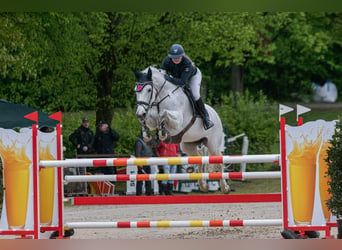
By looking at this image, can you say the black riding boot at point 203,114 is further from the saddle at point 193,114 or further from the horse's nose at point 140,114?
the horse's nose at point 140,114

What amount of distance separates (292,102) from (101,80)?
13049mm

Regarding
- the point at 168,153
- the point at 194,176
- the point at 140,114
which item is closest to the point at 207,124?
the point at 140,114

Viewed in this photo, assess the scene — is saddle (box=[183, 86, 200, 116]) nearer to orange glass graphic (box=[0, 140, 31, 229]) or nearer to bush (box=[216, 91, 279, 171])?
orange glass graphic (box=[0, 140, 31, 229])

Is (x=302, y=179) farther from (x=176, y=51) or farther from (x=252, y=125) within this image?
(x=252, y=125)

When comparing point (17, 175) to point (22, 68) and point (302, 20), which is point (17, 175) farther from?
point (302, 20)

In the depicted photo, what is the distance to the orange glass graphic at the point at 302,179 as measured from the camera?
24.8 feet

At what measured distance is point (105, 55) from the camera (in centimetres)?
1809

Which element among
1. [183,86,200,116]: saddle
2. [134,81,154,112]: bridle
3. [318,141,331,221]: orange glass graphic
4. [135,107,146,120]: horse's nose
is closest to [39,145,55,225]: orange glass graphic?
[135,107,146,120]: horse's nose

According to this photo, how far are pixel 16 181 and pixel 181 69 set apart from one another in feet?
8.03

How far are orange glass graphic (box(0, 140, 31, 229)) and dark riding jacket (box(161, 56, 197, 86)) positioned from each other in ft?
7.16

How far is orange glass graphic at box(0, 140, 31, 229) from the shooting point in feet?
25.6

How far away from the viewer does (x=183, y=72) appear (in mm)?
9281
